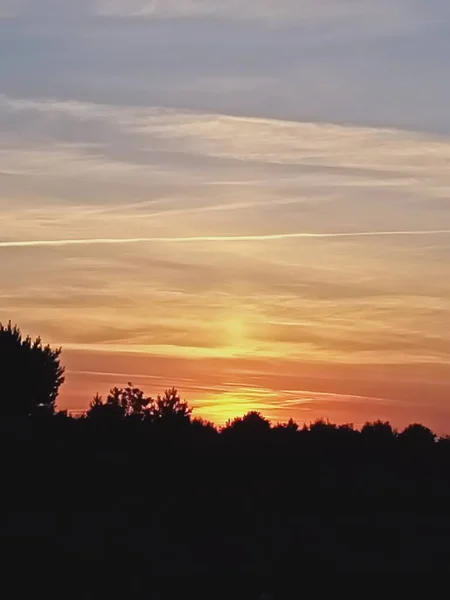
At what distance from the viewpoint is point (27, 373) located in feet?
195

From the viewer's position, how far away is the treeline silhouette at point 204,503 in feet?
69.1

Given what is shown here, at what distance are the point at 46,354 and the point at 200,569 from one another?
4178 cm

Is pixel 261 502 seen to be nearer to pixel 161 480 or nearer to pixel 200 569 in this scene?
pixel 161 480

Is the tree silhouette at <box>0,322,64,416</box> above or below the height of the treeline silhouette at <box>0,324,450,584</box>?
above

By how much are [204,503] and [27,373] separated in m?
33.0

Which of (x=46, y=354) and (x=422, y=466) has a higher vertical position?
(x=46, y=354)

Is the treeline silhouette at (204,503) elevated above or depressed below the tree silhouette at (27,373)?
below

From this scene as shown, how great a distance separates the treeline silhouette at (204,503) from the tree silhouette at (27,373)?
1576 cm

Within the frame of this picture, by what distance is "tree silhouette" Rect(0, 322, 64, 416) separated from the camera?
57.8 metres

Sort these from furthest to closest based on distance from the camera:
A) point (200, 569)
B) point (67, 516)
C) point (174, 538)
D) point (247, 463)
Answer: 1. point (247, 463)
2. point (67, 516)
3. point (174, 538)
4. point (200, 569)

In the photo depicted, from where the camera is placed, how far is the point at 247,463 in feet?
114

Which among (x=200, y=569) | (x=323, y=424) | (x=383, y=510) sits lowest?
(x=200, y=569)

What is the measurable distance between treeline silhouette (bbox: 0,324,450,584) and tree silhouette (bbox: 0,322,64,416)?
15.8 m

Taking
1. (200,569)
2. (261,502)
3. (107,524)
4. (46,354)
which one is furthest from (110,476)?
(46,354)
